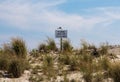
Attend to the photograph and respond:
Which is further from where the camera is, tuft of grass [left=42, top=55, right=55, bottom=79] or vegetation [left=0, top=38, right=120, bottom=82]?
tuft of grass [left=42, top=55, right=55, bottom=79]

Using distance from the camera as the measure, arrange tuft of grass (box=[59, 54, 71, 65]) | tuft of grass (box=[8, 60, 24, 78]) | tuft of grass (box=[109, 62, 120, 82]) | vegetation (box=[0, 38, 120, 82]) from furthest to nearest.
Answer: tuft of grass (box=[59, 54, 71, 65]) → tuft of grass (box=[8, 60, 24, 78]) → vegetation (box=[0, 38, 120, 82]) → tuft of grass (box=[109, 62, 120, 82])

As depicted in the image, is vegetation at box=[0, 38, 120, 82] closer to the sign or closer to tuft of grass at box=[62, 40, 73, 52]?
tuft of grass at box=[62, 40, 73, 52]

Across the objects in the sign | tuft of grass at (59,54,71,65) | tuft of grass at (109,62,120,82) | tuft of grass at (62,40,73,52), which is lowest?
tuft of grass at (109,62,120,82)

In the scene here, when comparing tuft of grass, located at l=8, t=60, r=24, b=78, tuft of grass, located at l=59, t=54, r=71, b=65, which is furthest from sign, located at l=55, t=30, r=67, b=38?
tuft of grass, located at l=8, t=60, r=24, b=78

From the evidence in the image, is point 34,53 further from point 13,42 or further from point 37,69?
point 37,69

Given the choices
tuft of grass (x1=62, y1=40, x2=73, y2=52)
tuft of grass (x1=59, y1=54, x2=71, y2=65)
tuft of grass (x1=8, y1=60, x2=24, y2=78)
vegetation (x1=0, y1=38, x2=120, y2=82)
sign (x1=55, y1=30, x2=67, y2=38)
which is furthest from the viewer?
sign (x1=55, y1=30, x2=67, y2=38)

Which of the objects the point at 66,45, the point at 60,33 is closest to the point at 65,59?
the point at 66,45

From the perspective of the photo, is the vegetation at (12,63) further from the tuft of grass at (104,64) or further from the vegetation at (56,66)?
the tuft of grass at (104,64)

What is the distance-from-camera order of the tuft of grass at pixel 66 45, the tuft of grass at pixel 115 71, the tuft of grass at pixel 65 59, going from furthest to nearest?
the tuft of grass at pixel 66 45, the tuft of grass at pixel 65 59, the tuft of grass at pixel 115 71

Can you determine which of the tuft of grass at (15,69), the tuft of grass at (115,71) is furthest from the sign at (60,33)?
the tuft of grass at (115,71)

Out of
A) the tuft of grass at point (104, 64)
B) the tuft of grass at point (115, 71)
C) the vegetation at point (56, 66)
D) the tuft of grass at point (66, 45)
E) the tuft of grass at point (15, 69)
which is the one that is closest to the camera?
the tuft of grass at point (115, 71)

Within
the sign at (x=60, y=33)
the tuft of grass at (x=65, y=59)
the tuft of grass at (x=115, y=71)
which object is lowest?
the tuft of grass at (x=115, y=71)

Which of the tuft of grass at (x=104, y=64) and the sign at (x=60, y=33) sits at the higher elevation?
the sign at (x=60, y=33)

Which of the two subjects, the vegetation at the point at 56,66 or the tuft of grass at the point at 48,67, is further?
the tuft of grass at the point at 48,67
